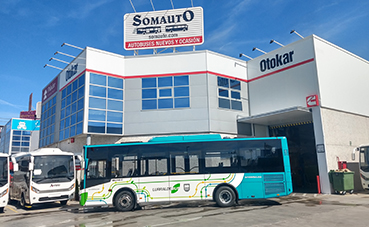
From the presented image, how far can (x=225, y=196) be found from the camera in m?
11.6

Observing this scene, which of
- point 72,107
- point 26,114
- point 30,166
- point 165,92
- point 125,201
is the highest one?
Result: point 26,114

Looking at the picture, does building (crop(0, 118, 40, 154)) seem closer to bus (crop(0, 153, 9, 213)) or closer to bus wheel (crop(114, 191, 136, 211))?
bus (crop(0, 153, 9, 213))

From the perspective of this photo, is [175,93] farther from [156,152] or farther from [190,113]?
[156,152]

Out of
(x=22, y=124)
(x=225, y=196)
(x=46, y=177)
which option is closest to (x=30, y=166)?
(x=46, y=177)

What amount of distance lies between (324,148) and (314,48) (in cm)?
576

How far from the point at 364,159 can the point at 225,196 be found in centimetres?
862

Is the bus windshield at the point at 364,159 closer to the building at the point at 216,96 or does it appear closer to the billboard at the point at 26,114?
the building at the point at 216,96

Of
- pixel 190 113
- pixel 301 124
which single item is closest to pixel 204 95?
pixel 190 113

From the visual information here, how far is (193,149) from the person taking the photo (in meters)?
11.8

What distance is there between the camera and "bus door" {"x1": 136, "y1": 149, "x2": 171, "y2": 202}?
37.7ft

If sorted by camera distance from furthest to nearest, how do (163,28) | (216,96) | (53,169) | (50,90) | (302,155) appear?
1. (50,90)
2. (163,28)
3. (302,155)
4. (216,96)
5. (53,169)

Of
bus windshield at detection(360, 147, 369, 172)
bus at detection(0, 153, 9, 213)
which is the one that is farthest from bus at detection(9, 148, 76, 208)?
bus windshield at detection(360, 147, 369, 172)

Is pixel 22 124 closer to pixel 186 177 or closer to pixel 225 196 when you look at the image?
pixel 186 177

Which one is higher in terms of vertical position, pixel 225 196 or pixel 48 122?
pixel 48 122
